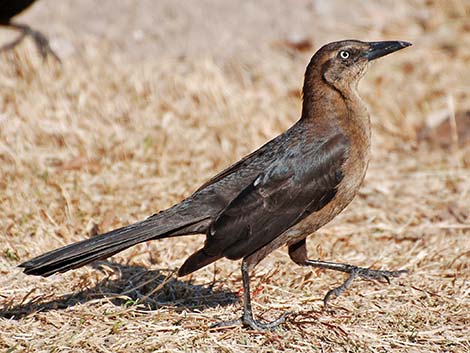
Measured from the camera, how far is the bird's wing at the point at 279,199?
413 centimetres

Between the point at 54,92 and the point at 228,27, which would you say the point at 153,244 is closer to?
the point at 54,92

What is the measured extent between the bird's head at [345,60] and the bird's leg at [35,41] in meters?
3.72

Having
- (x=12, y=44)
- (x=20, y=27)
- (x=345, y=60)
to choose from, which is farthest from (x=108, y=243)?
(x=20, y=27)

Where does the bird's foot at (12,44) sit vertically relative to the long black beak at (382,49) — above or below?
above

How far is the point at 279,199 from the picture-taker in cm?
427

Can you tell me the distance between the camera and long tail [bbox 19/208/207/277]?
3934mm

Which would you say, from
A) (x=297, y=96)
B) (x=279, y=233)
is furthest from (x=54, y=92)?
(x=279, y=233)

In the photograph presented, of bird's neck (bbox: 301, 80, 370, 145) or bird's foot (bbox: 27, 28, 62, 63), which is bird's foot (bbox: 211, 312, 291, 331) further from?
bird's foot (bbox: 27, 28, 62, 63)

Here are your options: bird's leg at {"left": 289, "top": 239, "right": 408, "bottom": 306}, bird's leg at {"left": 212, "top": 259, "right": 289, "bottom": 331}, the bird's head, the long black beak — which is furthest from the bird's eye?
bird's leg at {"left": 212, "top": 259, "right": 289, "bottom": 331}

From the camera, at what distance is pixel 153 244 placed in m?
5.32

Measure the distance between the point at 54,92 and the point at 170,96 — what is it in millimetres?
983

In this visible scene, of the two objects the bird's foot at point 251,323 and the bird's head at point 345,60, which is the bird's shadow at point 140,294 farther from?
the bird's head at point 345,60

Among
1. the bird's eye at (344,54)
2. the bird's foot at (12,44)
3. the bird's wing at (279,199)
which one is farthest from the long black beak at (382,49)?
the bird's foot at (12,44)

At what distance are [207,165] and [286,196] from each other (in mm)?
2289
